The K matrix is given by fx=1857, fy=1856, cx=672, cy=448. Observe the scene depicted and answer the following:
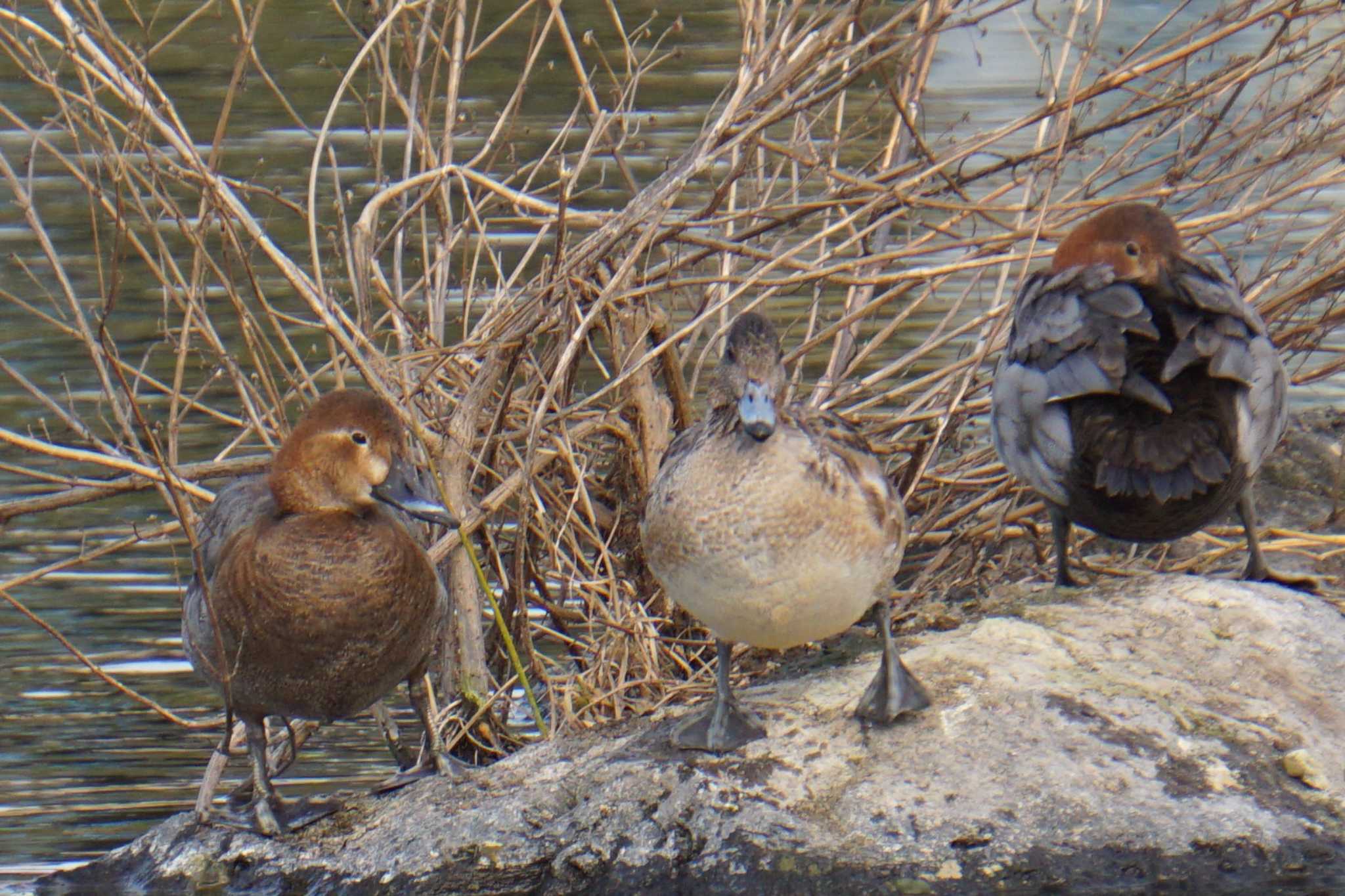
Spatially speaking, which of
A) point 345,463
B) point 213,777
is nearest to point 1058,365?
point 345,463

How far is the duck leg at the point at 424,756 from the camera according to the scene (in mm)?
4762

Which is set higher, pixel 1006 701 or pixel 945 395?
pixel 945 395

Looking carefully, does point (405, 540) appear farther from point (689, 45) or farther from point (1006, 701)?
point (689, 45)

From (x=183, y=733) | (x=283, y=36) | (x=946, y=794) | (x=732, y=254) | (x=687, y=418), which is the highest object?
(x=283, y=36)

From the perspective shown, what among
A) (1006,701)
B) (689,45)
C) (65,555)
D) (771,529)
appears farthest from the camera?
(689,45)

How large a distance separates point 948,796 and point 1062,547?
127 centimetres

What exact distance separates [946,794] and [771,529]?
73cm

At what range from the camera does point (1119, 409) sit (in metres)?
4.66

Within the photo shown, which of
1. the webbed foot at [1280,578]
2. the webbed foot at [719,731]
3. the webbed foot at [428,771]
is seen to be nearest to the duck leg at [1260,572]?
the webbed foot at [1280,578]

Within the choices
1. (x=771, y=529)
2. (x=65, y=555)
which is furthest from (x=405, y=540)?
(x=65, y=555)

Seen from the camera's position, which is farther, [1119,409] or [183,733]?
[183,733]

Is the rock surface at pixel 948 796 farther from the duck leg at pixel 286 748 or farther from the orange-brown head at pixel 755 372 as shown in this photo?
the orange-brown head at pixel 755 372

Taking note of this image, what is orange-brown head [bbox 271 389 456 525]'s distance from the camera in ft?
14.6

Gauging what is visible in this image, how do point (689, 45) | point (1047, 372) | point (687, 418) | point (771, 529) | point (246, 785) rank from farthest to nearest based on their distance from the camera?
point (689, 45)
point (687, 418)
point (246, 785)
point (1047, 372)
point (771, 529)
